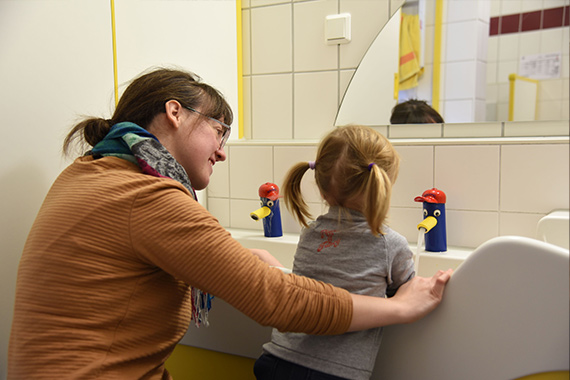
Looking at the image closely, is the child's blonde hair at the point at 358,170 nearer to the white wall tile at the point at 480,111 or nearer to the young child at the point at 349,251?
the young child at the point at 349,251

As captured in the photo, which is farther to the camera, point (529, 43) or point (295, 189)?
point (529, 43)

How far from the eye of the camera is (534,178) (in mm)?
980

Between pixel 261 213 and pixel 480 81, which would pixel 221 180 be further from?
A: pixel 480 81

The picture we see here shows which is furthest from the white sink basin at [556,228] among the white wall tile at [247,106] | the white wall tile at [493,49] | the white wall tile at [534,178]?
the white wall tile at [247,106]

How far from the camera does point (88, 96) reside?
1.24m

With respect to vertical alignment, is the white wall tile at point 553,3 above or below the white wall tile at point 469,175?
above

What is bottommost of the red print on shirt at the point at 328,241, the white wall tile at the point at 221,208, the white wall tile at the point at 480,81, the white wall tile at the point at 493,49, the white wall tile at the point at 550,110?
the white wall tile at the point at 221,208

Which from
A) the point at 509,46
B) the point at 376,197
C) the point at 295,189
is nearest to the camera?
the point at 376,197

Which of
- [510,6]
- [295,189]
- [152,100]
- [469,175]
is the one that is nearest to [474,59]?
[510,6]

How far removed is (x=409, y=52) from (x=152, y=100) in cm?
89

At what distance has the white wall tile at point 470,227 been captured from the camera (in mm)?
1190

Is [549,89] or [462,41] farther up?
[462,41]

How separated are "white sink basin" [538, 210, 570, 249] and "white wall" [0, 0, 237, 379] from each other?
1.09m

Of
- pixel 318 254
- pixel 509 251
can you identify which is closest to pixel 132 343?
pixel 318 254
